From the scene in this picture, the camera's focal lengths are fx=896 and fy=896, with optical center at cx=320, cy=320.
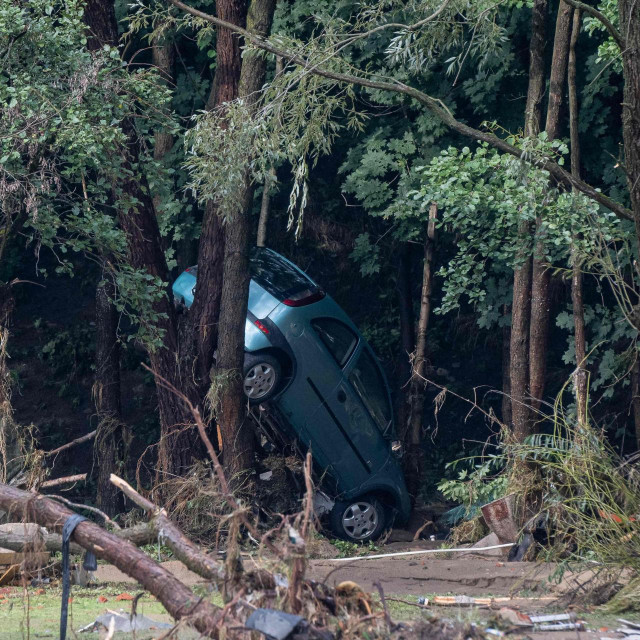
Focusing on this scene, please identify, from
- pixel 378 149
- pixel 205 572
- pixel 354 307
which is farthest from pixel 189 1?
pixel 205 572

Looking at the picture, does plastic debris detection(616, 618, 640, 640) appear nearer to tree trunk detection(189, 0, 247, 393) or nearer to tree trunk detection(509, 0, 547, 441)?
tree trunk detection(509, 0, 547, 441)

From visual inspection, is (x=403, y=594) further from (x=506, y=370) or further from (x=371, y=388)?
(x=506, y=370)

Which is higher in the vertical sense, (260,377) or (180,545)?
(260,377)

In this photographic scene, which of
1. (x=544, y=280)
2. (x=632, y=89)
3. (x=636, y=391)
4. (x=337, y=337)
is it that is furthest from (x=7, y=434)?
(x=636, y=391)

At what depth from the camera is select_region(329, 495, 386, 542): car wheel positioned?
35.7ft

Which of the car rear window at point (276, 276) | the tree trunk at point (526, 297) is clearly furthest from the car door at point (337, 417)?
the tree trunk at point (526, 297)

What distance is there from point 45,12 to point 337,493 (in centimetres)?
628

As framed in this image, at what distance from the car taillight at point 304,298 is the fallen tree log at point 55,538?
376 centimetres

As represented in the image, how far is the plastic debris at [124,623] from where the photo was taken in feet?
17.8

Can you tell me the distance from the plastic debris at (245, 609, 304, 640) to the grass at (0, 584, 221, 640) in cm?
116

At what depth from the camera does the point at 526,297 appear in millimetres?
10836

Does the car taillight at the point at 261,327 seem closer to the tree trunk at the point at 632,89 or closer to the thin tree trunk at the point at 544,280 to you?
the thin tree trunk at the point at 544,280

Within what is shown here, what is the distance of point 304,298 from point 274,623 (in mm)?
7018

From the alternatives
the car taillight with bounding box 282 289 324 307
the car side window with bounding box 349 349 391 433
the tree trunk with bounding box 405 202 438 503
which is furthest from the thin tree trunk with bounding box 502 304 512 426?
the car taillight with bounding box 282 289 324 307
